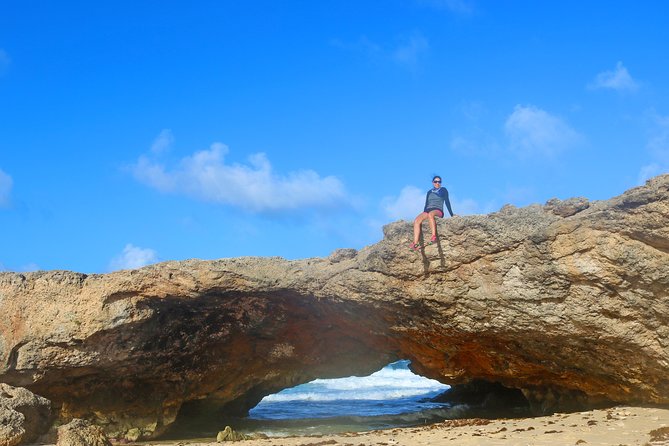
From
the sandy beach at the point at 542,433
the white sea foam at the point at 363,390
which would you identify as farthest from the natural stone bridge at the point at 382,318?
the white sea foam at the point at 363,390

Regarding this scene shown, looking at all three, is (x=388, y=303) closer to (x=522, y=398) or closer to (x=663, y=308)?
(x=663, y=308)

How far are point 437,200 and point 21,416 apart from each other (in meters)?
9.73

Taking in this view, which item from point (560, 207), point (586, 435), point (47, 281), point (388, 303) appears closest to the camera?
point (586, 435)

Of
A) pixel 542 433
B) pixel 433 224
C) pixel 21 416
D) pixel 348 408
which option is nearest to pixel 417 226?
pixel 433 224

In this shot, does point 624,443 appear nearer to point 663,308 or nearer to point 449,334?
point 663,308

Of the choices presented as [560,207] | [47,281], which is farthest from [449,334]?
[47,281]

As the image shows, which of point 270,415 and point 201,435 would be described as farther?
point 270,415

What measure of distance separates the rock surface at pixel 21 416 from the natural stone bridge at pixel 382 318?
3.84ft

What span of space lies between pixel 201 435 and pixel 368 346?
4964 mm

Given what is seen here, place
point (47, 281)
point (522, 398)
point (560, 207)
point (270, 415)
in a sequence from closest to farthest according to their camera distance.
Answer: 1. point (560, 207)
2. point (47, 281)
3. point (522, 398)
4. point (270, 415)

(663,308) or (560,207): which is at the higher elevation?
(560,207)

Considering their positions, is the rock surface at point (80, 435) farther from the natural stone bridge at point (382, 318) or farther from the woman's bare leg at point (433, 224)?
the woman's bare leg at point (433, 224)

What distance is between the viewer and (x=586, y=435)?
963cm

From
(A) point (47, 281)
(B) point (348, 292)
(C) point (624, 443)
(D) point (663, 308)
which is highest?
(A) point (47, 281)
